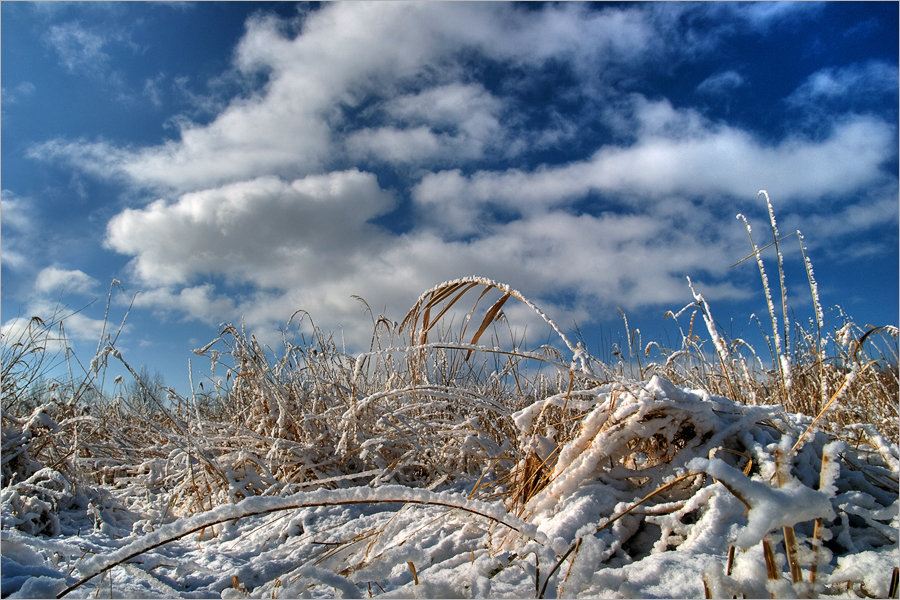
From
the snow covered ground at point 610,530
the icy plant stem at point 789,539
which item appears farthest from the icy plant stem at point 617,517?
the icy plant stem at point 789,539

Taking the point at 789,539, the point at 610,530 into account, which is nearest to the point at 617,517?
the point at 610,530

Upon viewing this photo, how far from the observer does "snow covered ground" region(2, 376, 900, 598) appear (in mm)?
911

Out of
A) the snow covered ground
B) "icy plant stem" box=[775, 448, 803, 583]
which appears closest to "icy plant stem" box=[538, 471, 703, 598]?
the snow covered ground

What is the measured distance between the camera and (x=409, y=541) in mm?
1412

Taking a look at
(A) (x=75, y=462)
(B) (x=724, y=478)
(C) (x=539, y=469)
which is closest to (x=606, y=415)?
(C) (x=539, y=469)

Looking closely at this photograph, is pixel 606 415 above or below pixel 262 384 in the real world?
below

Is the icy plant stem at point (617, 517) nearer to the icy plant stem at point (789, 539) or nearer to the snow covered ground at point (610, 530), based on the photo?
the snow covered ground at point (610, 530)

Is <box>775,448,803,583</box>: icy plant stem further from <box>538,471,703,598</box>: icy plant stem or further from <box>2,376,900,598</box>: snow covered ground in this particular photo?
<box>538,471,703,598</box>: icy plant stem

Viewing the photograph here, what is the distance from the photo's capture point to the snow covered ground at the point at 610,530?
35.9 inches

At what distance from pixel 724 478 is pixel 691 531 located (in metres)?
0.47

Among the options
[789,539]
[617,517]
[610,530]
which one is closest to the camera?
[789,539]

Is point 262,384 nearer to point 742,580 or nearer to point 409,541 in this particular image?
point 409,541

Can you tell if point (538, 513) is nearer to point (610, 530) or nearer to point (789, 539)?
point (610, 530)

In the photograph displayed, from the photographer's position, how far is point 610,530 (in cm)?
120
